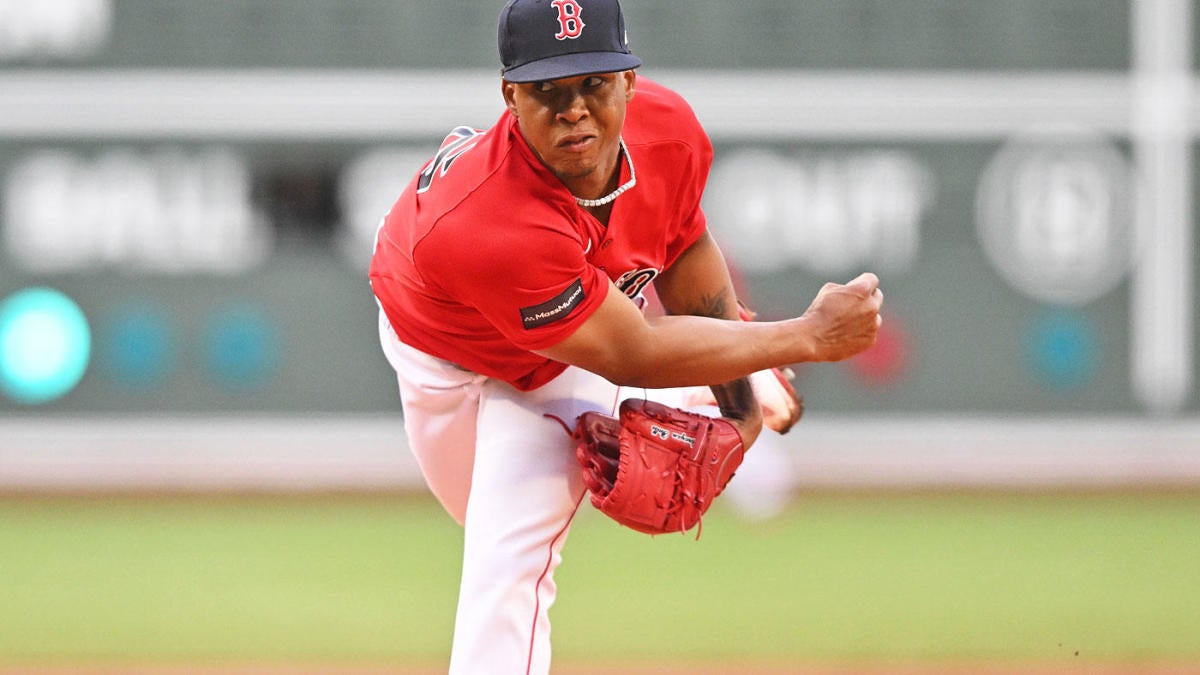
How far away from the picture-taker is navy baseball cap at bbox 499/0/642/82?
8.99 feet

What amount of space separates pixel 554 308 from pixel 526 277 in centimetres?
8

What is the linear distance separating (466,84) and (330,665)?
4.33m

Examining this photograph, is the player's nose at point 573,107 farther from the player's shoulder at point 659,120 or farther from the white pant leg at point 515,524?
the white pant leg at point 515,524

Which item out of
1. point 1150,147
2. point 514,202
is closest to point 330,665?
point 514,202

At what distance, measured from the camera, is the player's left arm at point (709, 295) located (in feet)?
11.2

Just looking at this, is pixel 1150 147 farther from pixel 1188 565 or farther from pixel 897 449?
pixel 1188 565

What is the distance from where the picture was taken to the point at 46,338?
8555 millimetres

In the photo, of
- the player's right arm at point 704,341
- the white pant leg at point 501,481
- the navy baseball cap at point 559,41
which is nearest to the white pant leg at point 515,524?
the white pant leg at point 501,481

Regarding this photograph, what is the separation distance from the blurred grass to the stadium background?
526mm

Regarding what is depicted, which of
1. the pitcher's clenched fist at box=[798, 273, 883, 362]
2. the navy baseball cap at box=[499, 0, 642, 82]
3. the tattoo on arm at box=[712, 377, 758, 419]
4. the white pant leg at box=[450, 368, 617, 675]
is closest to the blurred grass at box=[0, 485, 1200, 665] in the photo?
the tattoo on arm at box=[712, 377, 758, 419]

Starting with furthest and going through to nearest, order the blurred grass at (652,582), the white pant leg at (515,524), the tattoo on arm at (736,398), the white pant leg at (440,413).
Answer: the blurred grass at (652,582) < the tattoo on arm at (736,398) < the white pant leg at (440,413) < the white pant leg at (515,524)

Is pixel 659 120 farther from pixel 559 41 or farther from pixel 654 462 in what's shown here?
pixel 654 462

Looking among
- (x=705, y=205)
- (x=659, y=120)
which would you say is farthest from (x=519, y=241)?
(x=705, y=205)

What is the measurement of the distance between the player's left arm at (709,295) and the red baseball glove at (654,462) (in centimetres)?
16
